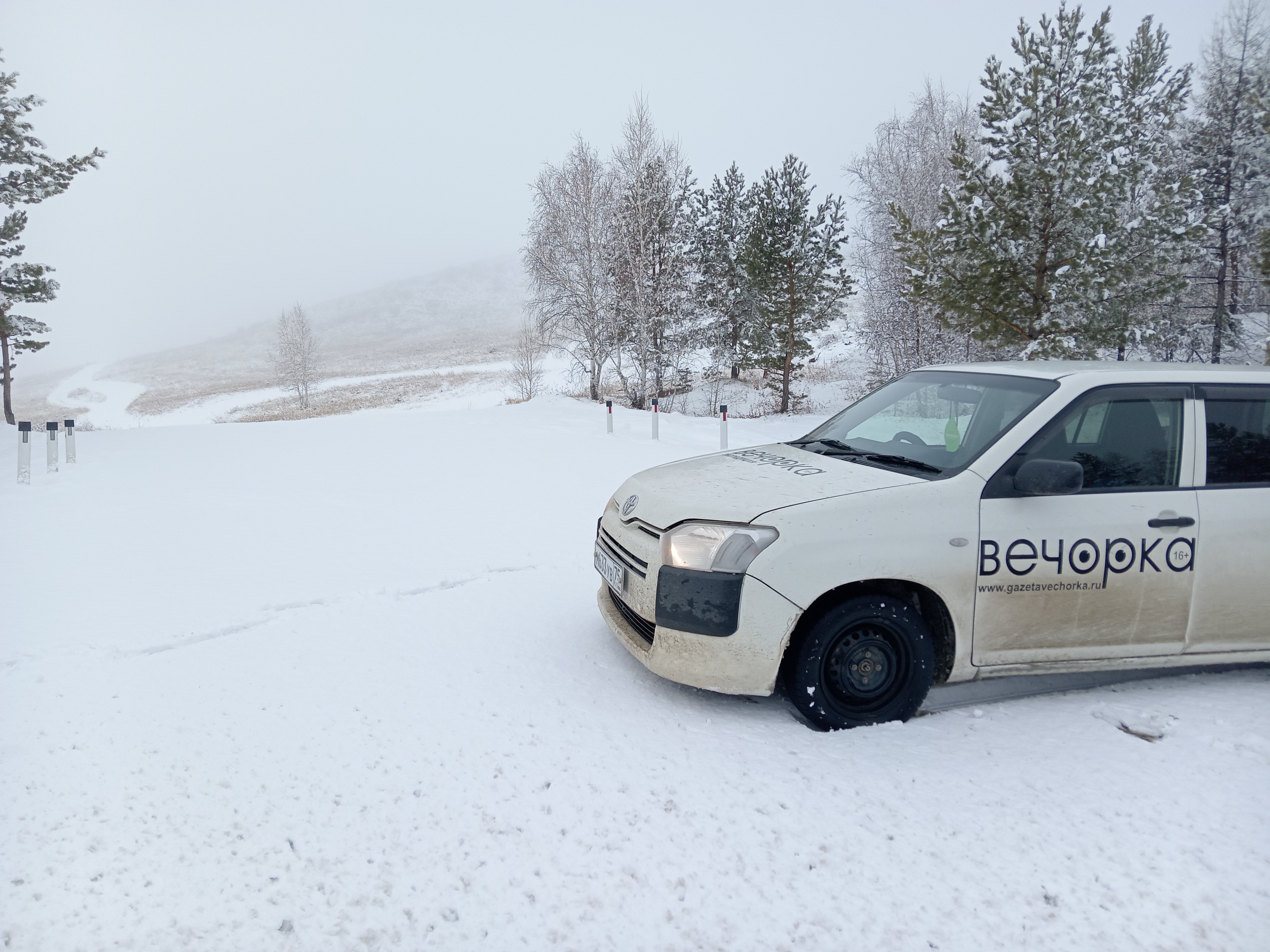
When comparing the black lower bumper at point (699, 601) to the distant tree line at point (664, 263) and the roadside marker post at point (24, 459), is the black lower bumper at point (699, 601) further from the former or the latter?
the distant tree line at point (664, 263)

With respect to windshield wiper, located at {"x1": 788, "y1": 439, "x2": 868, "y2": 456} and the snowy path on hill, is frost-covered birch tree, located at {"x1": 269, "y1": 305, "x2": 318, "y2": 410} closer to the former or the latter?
the snowy path on hill

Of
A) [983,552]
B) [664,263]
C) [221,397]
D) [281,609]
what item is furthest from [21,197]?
[221,397]

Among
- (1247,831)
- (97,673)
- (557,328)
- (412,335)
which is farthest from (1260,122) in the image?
(412,335)

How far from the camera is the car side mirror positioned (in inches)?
134

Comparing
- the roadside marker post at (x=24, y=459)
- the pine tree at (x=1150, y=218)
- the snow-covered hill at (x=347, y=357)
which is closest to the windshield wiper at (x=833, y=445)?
the roadside marker post at (x=24, y=459)

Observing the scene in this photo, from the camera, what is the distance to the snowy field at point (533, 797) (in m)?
2.35

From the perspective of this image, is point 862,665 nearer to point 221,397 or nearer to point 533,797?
point 533,797

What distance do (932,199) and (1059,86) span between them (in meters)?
11.5

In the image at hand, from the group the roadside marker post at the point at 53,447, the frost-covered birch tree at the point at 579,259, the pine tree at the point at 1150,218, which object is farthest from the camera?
the frost-covered birch tree at the point at 579,259

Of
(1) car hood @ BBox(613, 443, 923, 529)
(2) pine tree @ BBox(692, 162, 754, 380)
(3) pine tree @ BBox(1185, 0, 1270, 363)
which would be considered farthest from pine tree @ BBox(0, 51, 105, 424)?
(3) pine tree @ BBox(1185, 0, 1270, 363)

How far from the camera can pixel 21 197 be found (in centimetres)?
2061

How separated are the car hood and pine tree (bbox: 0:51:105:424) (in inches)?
929

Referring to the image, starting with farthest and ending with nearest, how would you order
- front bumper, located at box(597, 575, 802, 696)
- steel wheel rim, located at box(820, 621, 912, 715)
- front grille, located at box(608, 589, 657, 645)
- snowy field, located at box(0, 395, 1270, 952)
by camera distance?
front grille, located at box(608, 589, 657, 645)
steel wheel rim, located at box(820, 621, 912, 715)
front bumper, located at box(597, 575, 802, 696)
snowy field, located at box(0, 395, 1270, 952)

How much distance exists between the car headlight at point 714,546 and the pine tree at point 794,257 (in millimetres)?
24875
